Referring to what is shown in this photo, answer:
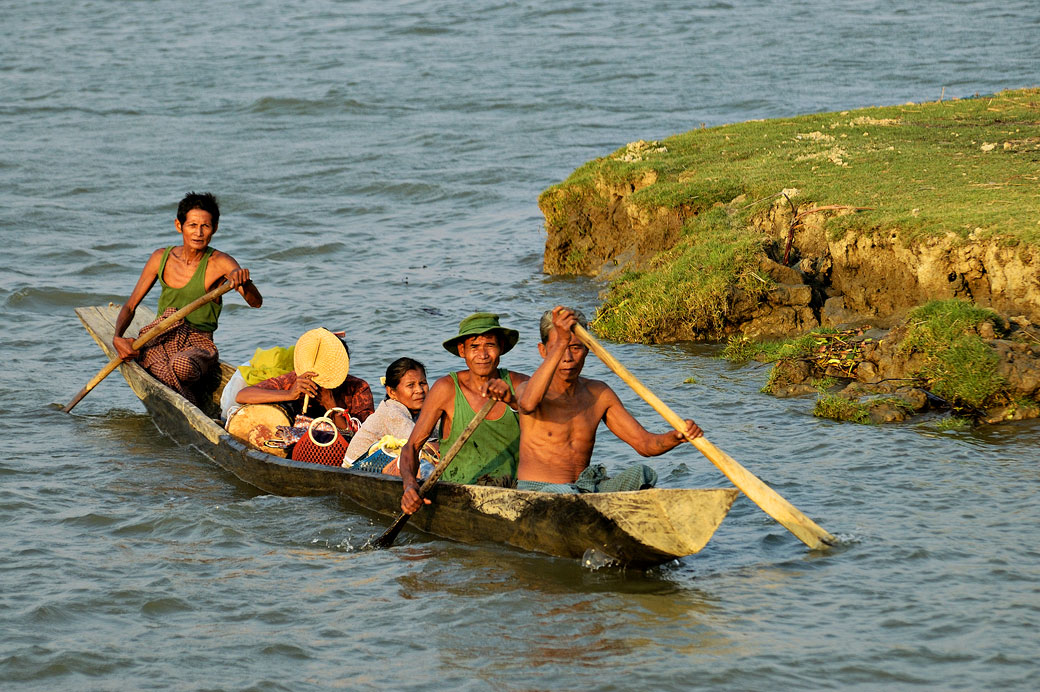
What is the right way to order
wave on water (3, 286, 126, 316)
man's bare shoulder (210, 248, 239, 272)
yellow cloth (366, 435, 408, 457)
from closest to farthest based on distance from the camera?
yellow cloth (366, 435, 408, 457) → man's bare shoulder (210, 248, 239, 272) → wave on water (3, 286, 126, 316)

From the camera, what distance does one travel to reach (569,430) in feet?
18.6

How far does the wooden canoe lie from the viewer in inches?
201

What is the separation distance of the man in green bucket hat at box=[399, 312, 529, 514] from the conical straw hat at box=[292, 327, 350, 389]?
1339 millimetres

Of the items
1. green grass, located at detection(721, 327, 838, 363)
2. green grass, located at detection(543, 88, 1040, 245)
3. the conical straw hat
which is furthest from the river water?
green grass, located at detection(543, 88, 1040, 245)

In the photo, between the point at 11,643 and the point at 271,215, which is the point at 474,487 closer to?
the point at 11,643

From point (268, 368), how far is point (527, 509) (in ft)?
8.87

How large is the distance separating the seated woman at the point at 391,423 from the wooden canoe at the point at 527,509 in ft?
0.68

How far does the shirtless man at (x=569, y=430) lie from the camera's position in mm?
5496

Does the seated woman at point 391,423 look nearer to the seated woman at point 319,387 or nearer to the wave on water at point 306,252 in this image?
the seated woman at point 319,387

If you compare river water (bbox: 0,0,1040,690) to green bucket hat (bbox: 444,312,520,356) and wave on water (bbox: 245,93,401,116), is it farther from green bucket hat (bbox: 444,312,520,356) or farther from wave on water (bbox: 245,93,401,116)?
green bucket hat (bbox: 444,312,520,356)

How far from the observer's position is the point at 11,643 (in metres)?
5.25

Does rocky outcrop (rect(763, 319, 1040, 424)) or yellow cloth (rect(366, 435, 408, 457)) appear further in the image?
rocky outcrop (rect(763, 319, 1040, 424))

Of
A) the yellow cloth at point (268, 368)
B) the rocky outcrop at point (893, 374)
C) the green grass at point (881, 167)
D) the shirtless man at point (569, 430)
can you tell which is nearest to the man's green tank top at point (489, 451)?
the shirtless man at point (569, 430)

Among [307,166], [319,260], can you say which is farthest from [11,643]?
[307,166]
